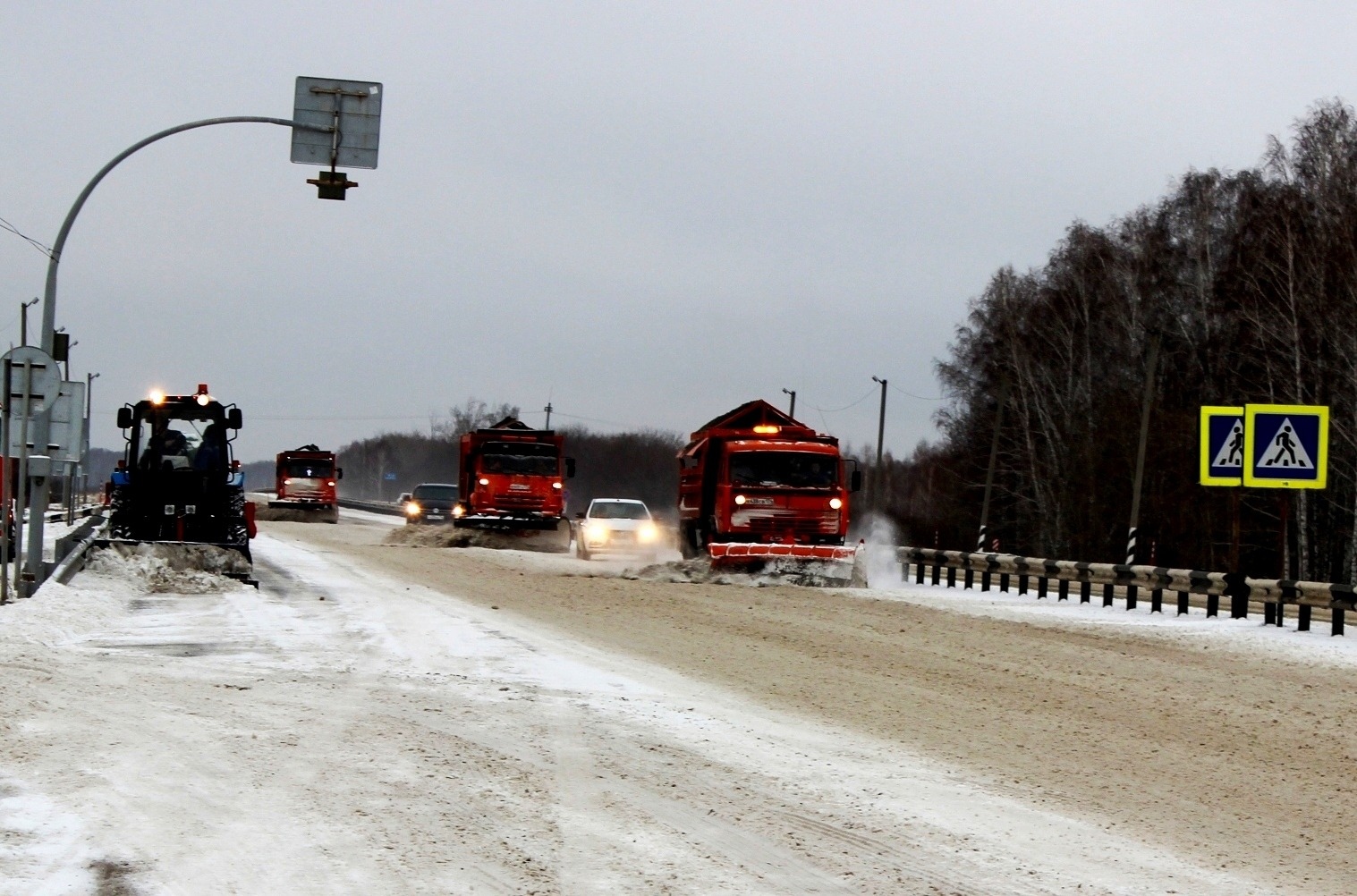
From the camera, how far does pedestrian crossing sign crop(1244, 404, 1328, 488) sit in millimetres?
19672

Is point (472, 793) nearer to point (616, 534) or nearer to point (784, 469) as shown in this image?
point (784, 469)

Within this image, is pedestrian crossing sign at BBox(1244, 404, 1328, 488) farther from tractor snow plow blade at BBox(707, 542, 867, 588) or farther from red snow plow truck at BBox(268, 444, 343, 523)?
red snow plow truck at BBox(268, 444, 343, 523)

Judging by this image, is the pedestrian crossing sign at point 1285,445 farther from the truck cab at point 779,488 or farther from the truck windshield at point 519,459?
the truck windshield at point 519,459

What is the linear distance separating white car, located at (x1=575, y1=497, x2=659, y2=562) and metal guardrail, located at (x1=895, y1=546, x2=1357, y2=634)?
709 centimetres

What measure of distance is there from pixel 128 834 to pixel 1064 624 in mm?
15112

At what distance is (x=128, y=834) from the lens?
6.28 meters

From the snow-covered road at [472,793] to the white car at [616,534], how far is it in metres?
21.5

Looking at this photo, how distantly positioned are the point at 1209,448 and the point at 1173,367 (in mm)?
29871

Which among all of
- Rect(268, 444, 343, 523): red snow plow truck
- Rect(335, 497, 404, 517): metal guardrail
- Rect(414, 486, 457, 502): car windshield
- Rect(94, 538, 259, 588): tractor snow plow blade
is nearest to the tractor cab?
Rect(94, 538, 259, 588): tractor snow plow blade

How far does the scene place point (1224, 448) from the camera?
20.3 meters

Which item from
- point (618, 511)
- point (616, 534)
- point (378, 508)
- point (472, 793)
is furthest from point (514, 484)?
point (378, 508)

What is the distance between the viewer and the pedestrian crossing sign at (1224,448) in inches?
795

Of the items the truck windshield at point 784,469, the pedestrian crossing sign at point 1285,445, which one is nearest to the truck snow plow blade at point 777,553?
the truck windshield at point 784,469

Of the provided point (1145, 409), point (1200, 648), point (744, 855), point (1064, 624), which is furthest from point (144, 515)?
point (1145, 409)
